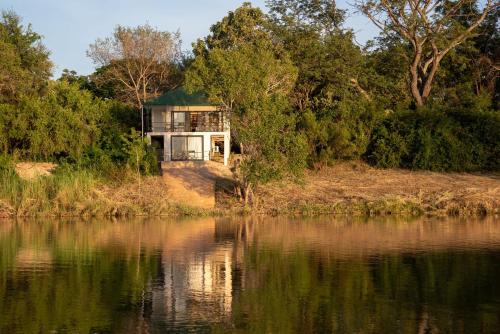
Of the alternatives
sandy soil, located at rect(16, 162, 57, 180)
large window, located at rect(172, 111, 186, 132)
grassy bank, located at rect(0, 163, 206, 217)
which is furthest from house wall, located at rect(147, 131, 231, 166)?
grassy bank, located at rect(0, 163, 206, 217)

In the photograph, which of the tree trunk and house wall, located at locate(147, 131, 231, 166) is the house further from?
the tree trunk

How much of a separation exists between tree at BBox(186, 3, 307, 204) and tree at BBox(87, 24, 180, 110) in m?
18.7

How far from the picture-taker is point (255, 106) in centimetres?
4219

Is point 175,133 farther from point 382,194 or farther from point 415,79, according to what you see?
point 382,194

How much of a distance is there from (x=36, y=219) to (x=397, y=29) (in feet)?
94.2

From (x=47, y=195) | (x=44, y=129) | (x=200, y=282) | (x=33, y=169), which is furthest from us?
(x=44, y=129)

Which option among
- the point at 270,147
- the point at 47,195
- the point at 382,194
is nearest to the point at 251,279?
the point at 270,147

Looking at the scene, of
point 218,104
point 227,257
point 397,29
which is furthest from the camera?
point 397,29

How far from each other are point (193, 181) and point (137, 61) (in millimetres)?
23642

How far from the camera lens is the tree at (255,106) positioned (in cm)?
4169

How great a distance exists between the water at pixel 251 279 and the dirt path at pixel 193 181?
30.1 feet

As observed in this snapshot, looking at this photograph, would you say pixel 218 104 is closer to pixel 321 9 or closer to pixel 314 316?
pixel 321 9

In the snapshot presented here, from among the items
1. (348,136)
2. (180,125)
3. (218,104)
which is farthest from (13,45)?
(348,136)

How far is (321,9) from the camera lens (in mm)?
59906
